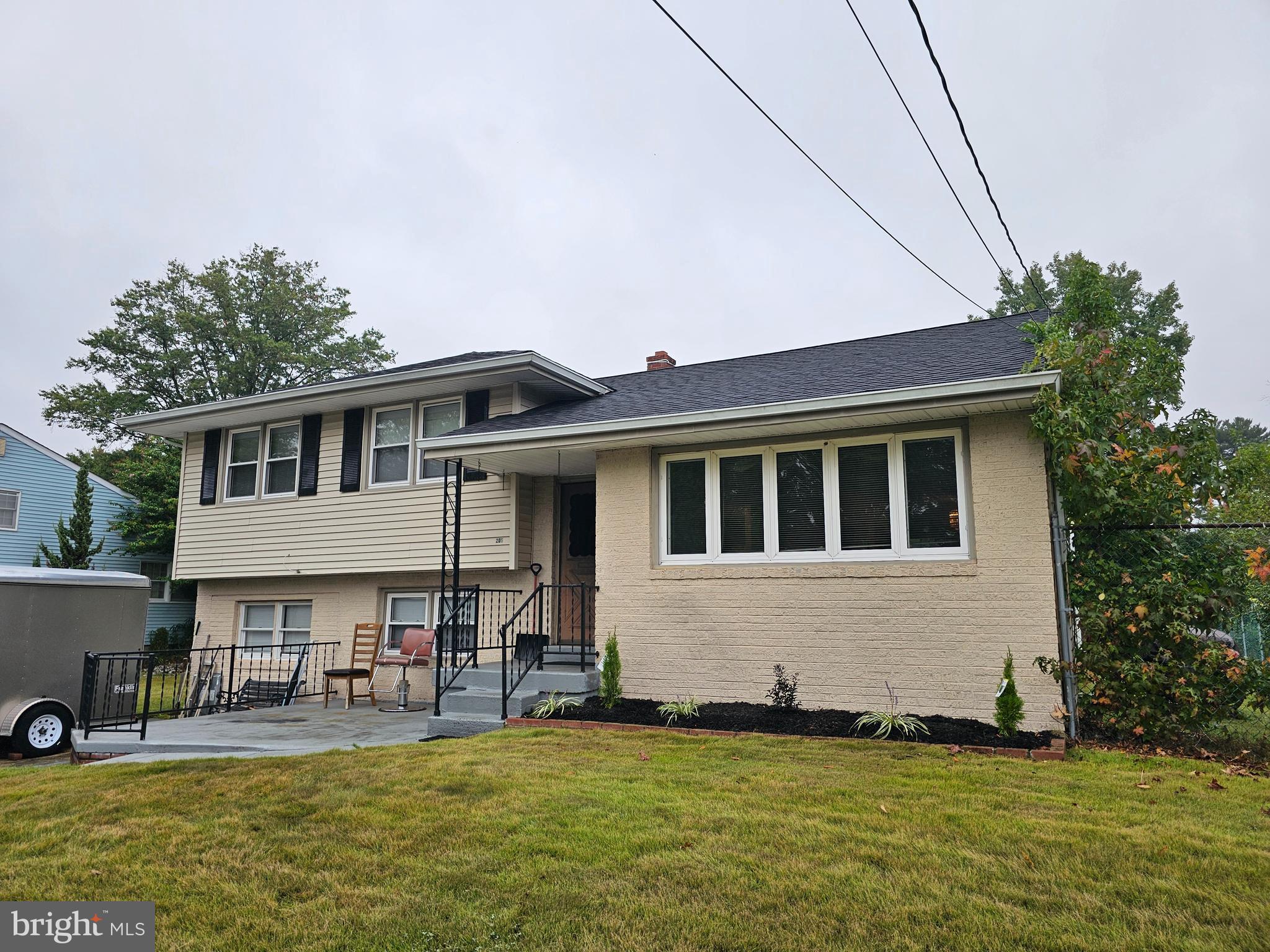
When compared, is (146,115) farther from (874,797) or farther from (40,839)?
(874,797)

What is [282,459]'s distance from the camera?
45.6 feet

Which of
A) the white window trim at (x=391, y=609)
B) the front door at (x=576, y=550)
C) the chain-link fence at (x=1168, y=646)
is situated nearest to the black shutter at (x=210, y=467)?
the white window trim at (x=391, y=609)

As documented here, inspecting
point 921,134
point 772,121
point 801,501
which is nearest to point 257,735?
point 801,501

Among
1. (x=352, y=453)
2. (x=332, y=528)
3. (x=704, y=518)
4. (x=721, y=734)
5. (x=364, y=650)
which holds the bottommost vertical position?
(x=721, y=734)

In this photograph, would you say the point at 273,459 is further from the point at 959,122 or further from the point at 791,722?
the point at 959,122

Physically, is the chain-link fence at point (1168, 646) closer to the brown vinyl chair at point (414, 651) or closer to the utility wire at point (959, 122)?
the utility wire at point (959, 122)

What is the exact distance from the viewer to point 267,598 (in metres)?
14.0

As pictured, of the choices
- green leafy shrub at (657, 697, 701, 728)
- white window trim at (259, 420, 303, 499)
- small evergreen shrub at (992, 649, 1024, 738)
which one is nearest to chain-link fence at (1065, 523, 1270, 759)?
small evergreen shrub at (992, 649, 1024, 738)

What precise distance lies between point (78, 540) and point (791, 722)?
21.6 metres

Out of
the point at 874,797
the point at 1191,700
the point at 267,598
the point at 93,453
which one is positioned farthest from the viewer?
the point at 93,453

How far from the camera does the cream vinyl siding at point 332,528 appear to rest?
11.2 m

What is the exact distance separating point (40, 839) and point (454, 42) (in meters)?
9.92

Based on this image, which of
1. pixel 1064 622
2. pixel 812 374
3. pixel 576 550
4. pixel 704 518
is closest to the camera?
pixel 1064 622

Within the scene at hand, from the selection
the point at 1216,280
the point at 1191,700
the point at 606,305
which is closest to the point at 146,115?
the point at 1191,700
